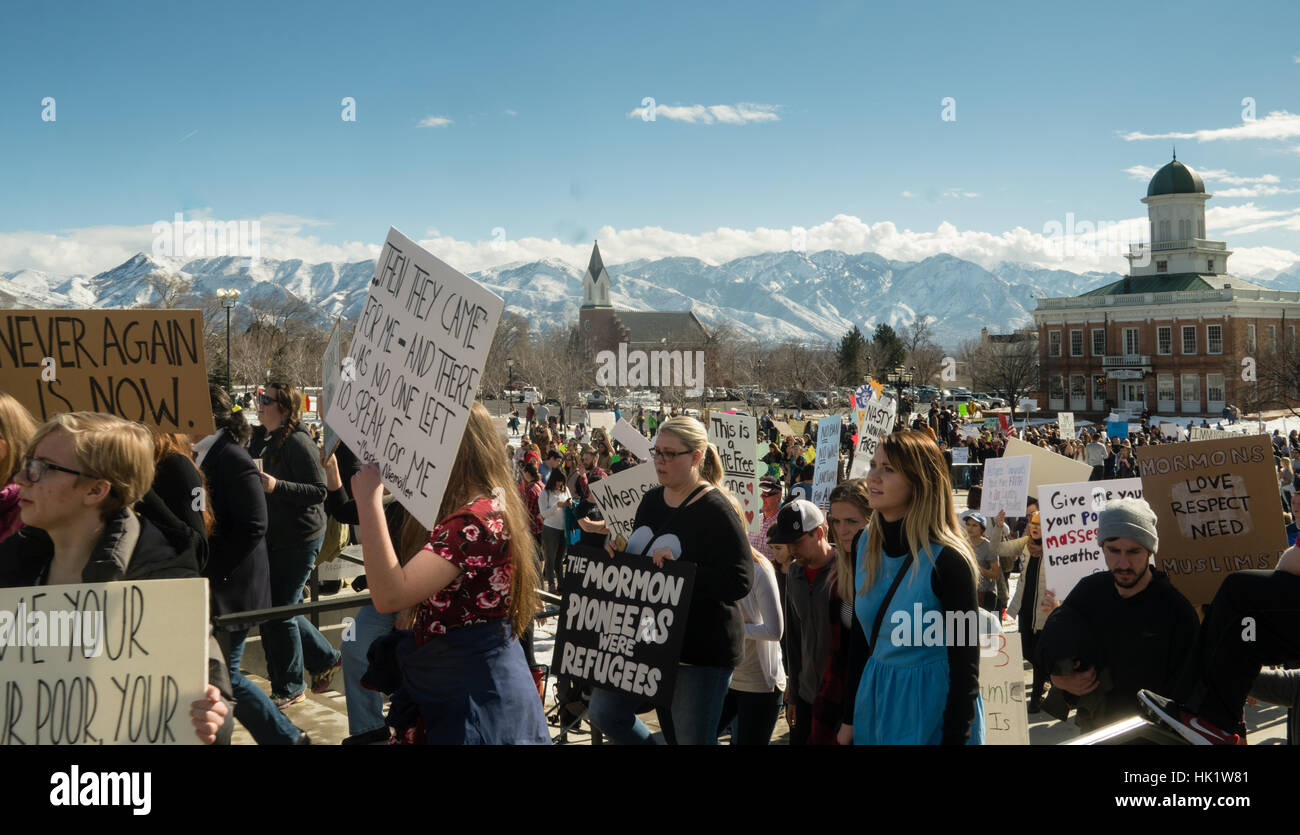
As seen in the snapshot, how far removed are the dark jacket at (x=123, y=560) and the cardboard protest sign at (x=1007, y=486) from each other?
755 centimetres

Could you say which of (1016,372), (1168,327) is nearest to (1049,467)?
(1016,372)

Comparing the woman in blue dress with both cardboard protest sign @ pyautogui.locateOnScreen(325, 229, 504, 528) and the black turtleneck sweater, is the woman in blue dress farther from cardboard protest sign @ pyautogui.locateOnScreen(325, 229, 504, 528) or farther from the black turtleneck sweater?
cardboard protest sign @ pyautogui.locateOnScreen(325, 229, 504, 528)

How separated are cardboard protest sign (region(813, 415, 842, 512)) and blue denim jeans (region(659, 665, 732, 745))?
561 centimetres

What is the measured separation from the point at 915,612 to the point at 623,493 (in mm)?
3335

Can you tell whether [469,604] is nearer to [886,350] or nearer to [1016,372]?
[1016,372]

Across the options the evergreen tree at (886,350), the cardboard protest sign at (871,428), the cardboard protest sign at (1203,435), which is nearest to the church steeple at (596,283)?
the evergreen tree at (886,350)

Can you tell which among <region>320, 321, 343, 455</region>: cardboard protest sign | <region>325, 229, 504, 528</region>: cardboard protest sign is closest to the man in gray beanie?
<region>325, 229, 504, 528</region>: cardboard protest sign

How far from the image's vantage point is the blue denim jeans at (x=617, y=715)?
4164 millimetres

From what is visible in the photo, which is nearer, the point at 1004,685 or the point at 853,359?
the point at 1004,685

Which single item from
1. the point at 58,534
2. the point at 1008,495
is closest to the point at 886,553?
the point at 58,534

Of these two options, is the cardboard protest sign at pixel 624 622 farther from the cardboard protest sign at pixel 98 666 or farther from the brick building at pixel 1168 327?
the brick building at pixel 1168 327

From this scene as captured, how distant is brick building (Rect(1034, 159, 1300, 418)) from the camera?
68562mm

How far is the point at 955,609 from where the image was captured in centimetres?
331
